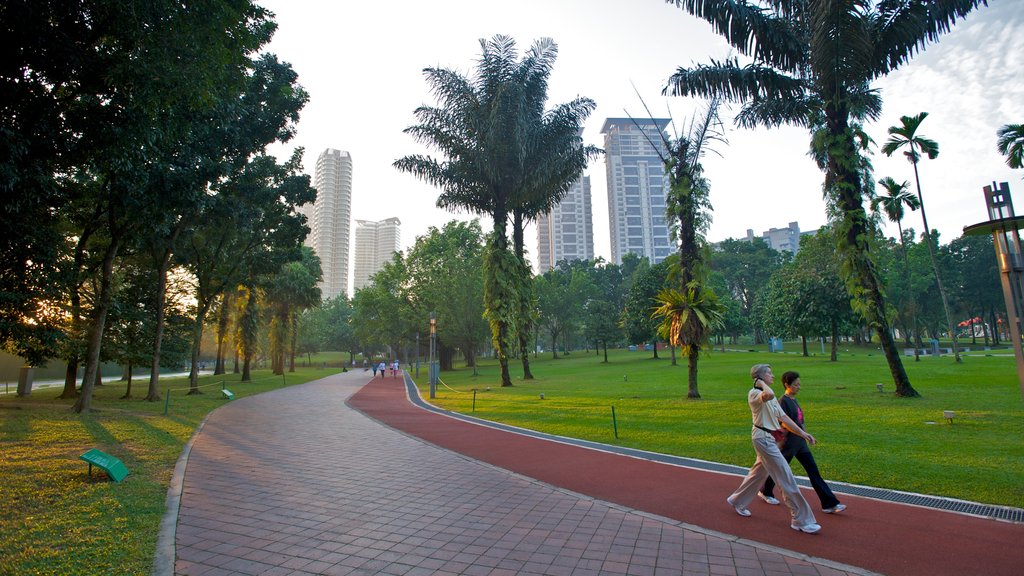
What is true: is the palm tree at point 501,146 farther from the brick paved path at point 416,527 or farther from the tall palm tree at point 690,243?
the brick paved path at point 416,527

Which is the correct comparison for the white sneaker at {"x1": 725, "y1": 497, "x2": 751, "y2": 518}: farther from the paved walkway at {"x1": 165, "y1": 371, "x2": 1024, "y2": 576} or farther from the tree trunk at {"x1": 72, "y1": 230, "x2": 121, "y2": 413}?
the tree trunk at {"x1": 72, "y1": 230, "x2": 121, "y2": 413}

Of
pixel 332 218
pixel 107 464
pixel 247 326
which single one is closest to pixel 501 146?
pixel 107 464

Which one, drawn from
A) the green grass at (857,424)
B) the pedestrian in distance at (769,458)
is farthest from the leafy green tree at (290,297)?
the pedestrian in distance at (769,458)

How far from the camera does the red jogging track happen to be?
181 inches

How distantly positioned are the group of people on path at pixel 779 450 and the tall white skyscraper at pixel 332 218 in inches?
7118

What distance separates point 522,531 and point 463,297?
3706 cm

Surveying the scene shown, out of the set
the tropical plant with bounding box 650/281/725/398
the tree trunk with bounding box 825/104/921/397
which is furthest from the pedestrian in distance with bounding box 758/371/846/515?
the tree trunk with bounding box 825/104/921/397

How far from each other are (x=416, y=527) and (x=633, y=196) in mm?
174554

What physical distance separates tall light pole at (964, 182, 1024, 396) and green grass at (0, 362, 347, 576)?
983 centimetres

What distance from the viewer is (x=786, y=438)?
5.93 metres

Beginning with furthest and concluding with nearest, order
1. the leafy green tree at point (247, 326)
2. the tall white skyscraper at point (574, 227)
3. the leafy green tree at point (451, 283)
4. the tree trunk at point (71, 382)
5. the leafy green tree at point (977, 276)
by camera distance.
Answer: the tall white skyscraper at point (574, 227), the leafy green tree at point (977, 276), the leafy green tree at point (451, 283), the leafy green tree at point (247, 326), the tree trunk at point (71, 382)

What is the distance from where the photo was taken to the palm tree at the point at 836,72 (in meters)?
14.1

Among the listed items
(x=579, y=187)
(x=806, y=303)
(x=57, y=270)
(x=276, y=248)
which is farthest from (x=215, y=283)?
(x=579, y=187)

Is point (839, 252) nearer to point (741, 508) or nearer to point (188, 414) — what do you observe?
point (741, 508)
